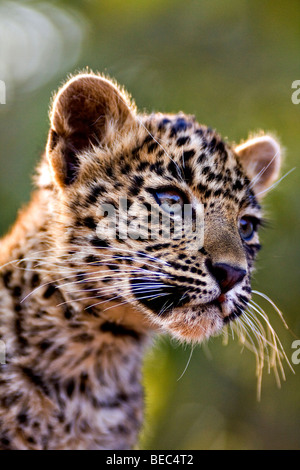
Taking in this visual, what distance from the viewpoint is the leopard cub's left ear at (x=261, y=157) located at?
14.3 ft

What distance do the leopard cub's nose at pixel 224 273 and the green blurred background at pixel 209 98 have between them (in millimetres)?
3258

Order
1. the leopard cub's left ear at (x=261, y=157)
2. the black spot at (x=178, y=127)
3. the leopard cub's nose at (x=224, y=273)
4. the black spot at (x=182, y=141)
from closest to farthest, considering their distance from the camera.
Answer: the leopard cub's nose at (x=224, y=273) < the black spot at (x=182, y=141) < the black spot at (x=178, y=127) < the leopard cub's left ear at (x=261, y=157)

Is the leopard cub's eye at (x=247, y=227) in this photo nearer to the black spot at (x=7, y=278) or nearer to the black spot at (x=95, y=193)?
the black spot at (x=95, y=193)

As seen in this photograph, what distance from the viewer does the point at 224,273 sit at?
10.1 feet

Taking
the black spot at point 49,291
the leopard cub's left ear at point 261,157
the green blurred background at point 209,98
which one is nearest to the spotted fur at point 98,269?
the black spot at point 49,291

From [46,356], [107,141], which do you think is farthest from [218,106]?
[46,356]

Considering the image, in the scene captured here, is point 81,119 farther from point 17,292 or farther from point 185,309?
point 185,309

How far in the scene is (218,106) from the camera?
674 cm

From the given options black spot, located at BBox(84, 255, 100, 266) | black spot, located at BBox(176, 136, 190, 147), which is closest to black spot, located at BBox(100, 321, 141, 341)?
black spot, located at BBox(84, 255, 100, 266)

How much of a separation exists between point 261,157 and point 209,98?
258 cm

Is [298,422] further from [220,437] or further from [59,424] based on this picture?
[59,424]

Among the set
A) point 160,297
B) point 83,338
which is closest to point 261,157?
point 160,297

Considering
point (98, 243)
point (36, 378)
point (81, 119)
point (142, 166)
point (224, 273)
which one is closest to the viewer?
point (224, 273)
